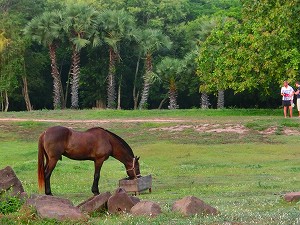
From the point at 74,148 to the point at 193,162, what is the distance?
27.8 feet

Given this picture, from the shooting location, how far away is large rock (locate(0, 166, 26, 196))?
13430mm

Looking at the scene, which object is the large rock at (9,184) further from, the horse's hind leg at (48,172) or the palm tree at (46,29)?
the palm tree at (46,29)

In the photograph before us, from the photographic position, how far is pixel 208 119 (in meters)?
35.7

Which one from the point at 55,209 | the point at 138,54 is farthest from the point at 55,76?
the point at 55,209

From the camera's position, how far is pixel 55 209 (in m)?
11.6

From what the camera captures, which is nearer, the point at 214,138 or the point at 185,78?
the point at 214,138

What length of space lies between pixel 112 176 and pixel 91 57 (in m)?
40.0

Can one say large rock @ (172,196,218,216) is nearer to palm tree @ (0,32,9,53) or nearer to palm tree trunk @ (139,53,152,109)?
palm tree @ (0,32,9,53)

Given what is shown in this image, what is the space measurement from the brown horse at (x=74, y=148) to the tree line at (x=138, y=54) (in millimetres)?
23179

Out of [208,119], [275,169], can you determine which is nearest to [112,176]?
[275,169]

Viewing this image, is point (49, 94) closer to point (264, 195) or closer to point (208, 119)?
point (208, 119)

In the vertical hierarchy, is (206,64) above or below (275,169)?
above

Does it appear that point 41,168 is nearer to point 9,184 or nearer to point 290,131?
point 9,184

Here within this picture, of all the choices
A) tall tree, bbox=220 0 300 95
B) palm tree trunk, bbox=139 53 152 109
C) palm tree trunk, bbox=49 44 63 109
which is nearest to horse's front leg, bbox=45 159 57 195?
tall tree, bbox=220 0 300 95
